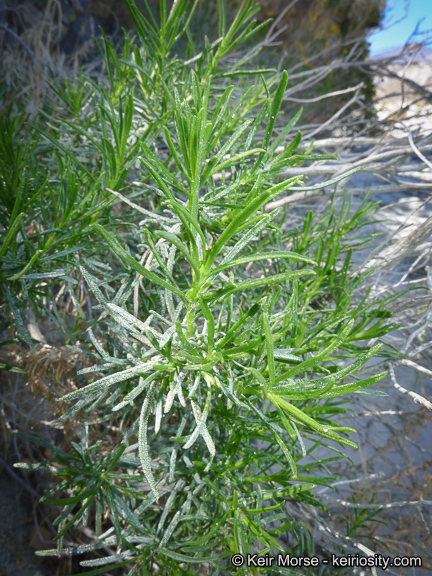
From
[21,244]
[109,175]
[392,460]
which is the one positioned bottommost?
[392,460]

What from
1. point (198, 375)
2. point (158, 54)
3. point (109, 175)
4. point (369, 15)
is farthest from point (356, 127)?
point (198, 375)

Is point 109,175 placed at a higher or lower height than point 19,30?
lower

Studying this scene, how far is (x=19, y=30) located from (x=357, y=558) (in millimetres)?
2438

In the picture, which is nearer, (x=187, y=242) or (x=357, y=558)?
(x=187, y=242)

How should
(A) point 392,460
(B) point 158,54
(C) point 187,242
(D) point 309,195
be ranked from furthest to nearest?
(A) point 392,460 → (D) point 309,195 → (B) point 158,54 → (C) point 187,242

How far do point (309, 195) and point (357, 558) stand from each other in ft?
2.69

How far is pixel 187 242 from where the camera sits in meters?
0.55

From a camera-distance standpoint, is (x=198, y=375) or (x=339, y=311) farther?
(x=339, y=311)

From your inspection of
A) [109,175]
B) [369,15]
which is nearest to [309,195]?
[109,175]

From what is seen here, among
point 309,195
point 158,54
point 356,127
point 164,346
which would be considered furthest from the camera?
point 356,127

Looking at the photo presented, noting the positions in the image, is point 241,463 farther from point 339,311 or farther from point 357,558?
point 357,558

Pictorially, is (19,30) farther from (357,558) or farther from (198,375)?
(357,558)

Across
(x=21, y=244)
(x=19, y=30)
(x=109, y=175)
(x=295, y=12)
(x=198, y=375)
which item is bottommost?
(x=198, y=375)

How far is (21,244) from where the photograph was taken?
59 cm
